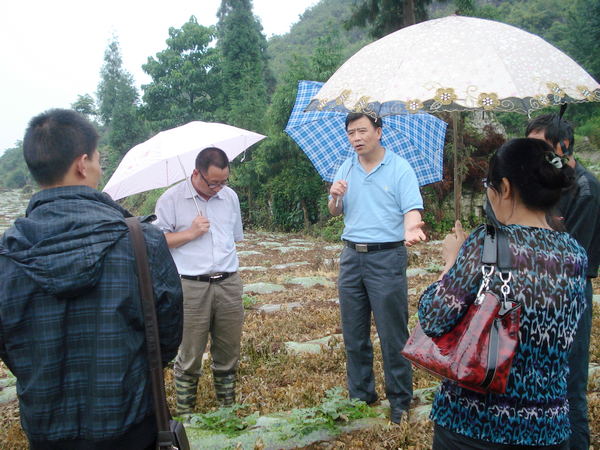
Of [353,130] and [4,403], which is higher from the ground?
[353,130]

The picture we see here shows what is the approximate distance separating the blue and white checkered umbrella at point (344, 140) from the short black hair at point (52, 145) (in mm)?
2236

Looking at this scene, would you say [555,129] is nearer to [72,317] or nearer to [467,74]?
[467,74]

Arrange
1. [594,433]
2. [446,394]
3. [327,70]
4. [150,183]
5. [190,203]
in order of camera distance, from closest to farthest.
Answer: [446,394], [594,433], [190,203], [150,183], [327,70]

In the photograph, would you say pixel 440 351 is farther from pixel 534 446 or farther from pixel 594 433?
pixel 594 433

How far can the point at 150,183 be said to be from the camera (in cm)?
403

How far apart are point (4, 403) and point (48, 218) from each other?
12.7 ft

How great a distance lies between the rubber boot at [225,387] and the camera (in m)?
3.81

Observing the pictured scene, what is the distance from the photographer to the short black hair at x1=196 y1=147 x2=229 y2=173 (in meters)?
3.53

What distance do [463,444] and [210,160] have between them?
258 cm

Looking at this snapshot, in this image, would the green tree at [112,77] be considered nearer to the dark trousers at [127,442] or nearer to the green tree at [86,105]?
the green tree at [86,105]

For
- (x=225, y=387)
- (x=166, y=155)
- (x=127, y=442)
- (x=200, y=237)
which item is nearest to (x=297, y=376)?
(x=225, y=387)

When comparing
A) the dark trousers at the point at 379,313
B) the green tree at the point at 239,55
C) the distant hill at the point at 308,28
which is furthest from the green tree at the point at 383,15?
the distant hill at the point at 308,28

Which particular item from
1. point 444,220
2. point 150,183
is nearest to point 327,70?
point 444,220

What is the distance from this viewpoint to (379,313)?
3.27 metres
